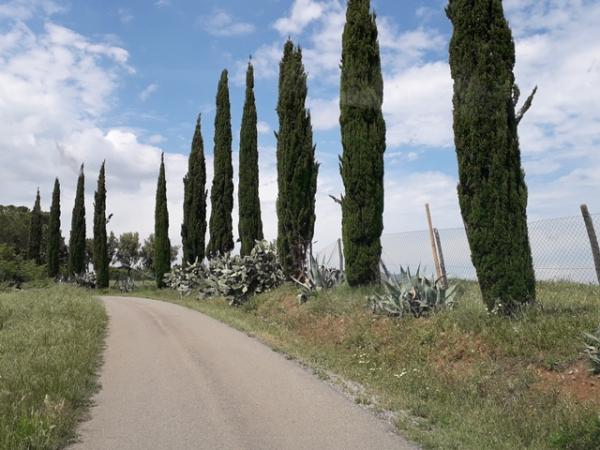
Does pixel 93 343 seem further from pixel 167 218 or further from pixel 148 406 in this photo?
pixel 167 218

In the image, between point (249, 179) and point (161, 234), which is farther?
point (161, 234)

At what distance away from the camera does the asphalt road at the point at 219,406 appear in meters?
5.03

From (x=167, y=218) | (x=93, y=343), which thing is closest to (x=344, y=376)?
(x=93, y=343)

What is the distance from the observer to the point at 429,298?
32.7 ft

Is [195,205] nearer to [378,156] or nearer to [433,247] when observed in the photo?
[378,156]

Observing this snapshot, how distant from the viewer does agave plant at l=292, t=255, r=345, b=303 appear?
1494 cm

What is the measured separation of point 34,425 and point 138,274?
190 ft

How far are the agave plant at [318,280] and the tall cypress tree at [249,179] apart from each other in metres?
8.95

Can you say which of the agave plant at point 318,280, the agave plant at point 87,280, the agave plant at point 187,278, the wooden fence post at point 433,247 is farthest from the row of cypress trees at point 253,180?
the agave plant at point 87,280

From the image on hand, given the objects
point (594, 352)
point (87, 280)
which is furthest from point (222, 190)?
point (594, 352)

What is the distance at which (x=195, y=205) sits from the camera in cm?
3331

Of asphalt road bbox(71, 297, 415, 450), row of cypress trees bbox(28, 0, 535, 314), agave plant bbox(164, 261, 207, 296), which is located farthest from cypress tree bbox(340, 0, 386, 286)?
agave plant bbox(164, 261, 207, 296)

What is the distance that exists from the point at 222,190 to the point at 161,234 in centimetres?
1026

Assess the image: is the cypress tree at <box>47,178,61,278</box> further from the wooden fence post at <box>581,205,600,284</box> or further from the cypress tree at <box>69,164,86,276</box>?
the wooden fence post at <box>581,205,600,284</box>
